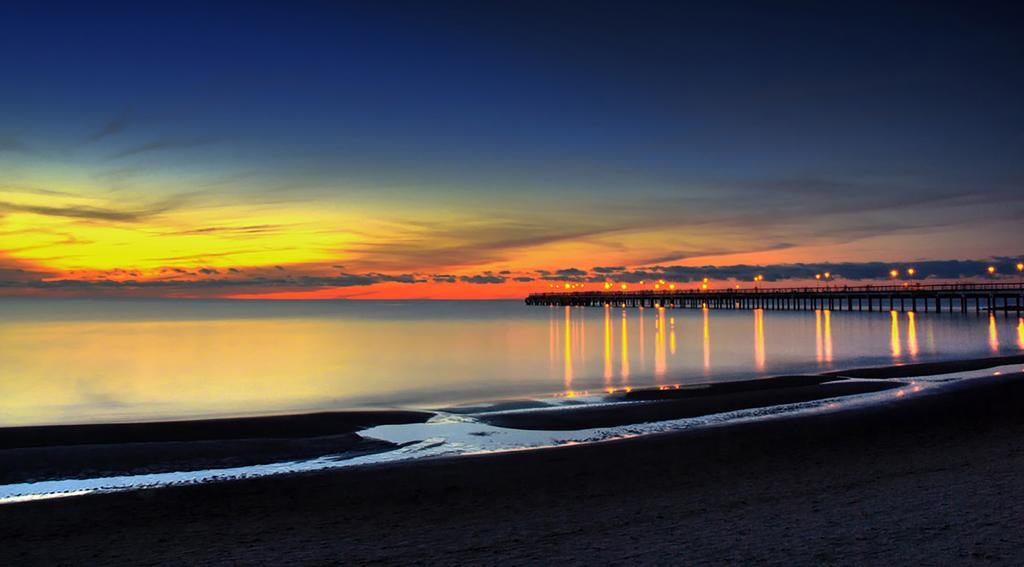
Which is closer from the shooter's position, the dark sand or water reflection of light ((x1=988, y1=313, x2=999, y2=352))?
the dark sand

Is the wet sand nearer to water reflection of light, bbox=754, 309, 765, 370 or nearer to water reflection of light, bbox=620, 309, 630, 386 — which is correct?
water reflection of light, bbox=620, 309, 630, 386

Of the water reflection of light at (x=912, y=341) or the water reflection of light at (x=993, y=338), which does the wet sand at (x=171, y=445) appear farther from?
the water reflection of light at (x=993, y=338)

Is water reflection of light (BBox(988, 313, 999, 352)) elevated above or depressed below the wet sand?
above

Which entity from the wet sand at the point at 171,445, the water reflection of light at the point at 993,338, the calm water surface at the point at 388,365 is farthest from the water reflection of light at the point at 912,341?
the wet sand at the point at 171,445

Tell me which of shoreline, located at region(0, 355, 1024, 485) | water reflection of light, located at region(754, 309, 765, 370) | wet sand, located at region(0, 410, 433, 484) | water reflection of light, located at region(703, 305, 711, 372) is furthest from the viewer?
water reflection of light, located at region(754, 309, 765, 370)

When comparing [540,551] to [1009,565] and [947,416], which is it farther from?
[947,416]

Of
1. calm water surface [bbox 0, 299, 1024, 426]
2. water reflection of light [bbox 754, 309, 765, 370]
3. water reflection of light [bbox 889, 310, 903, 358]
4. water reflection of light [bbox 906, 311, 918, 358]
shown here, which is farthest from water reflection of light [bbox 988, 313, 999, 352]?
water reflection of light [bbox 754, 309, 765, 370]

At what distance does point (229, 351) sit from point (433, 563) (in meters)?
43.6

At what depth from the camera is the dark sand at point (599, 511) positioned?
22.6 feet

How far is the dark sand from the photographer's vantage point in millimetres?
6887

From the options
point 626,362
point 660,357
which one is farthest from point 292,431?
point 660,357

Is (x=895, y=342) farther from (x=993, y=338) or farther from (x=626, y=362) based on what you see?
(x=626, y=362)

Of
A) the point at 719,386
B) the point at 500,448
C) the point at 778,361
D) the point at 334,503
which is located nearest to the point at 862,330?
the point at 778,361

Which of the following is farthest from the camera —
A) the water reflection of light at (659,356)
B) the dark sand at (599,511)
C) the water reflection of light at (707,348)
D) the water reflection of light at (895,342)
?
the water reflection of light at (895,342)
